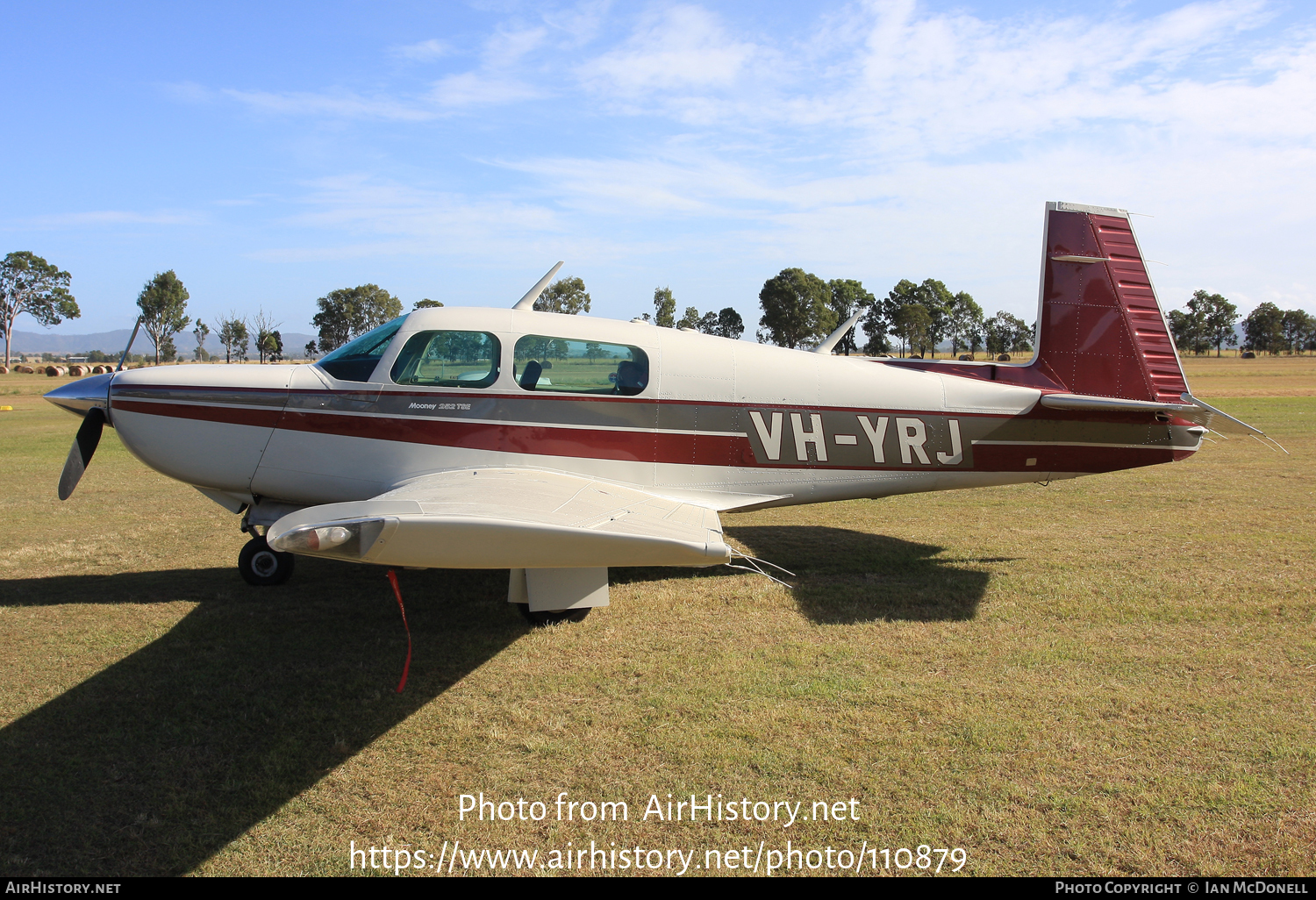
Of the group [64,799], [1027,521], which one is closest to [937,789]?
[64,799]

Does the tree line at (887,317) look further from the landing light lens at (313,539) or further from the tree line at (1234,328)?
the landing light lens at (313,539)

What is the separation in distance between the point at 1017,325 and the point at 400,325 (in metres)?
98.0

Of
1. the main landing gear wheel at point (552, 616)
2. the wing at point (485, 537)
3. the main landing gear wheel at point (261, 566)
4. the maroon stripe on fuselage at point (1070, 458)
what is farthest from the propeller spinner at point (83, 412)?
the maroon stripe on fuselage at point (1070, 458)

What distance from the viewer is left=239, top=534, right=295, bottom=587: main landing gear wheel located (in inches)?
249

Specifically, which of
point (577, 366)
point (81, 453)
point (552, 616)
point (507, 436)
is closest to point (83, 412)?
point (81, 453)

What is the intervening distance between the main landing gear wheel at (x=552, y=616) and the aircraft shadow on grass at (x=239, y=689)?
0.12m

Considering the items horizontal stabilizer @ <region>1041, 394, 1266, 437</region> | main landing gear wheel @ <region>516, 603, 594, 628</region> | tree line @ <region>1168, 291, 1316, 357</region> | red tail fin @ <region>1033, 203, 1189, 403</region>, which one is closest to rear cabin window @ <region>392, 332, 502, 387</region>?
main landing gear wheel @ <region>516, 603, 594, 628</region>

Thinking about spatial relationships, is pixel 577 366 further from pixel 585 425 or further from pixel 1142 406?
pixel 1142 406

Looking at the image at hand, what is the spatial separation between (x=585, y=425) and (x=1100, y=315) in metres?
4.79

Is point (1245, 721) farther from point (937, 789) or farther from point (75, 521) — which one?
point (75, 521)

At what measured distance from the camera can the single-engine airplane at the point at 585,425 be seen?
5660 millimetres

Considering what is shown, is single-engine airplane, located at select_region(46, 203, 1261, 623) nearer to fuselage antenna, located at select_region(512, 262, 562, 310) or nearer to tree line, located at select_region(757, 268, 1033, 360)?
fuselage antenna, located at select_region(512, 262, 562, 310)

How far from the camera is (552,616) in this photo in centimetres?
555

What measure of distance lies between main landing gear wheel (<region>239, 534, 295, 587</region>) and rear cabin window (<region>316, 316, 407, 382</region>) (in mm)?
1692
